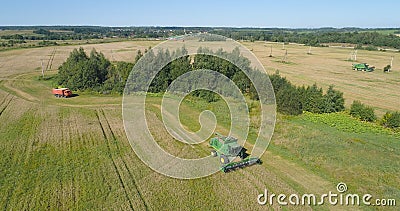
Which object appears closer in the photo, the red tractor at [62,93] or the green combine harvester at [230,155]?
the green combine harvester at [230,155]

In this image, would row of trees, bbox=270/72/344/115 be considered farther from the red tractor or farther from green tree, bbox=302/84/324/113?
the red tractor

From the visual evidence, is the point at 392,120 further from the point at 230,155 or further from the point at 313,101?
the point at 230,155

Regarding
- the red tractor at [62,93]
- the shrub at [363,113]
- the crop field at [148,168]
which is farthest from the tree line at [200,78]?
the red tractor at [62,93]

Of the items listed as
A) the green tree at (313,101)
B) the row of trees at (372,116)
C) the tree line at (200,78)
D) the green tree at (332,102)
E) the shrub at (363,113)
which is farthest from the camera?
the green tree at (332,102)

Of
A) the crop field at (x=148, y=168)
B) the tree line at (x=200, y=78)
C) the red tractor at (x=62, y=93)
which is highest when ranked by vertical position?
the tree line at (x=200, y=78)

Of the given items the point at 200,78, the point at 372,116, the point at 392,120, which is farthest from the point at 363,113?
the point at 200,78

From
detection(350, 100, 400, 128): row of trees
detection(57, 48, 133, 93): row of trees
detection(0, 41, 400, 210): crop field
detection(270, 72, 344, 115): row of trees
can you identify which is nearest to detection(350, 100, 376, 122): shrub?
detection(350, 100, 400, 128): row of trees

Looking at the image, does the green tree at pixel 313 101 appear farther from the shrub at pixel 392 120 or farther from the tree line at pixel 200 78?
the shrub at pixel 392 120

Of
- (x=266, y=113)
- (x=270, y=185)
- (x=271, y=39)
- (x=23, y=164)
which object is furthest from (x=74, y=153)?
(x=271, y=39)

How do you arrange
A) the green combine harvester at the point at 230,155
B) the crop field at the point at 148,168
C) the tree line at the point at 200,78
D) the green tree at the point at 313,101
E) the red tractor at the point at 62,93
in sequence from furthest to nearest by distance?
the red tractor at the point at 62,93 → the green tree at the point at 313,101 → the tree line at the point at 200,78 → the green combine harvester at the point at 230,155 → the crop field at the point at 148,168
